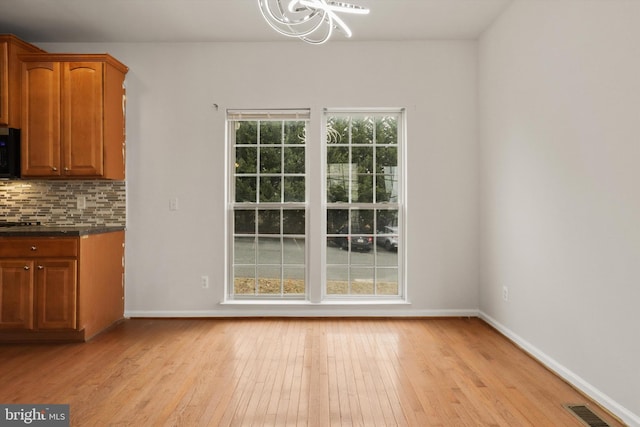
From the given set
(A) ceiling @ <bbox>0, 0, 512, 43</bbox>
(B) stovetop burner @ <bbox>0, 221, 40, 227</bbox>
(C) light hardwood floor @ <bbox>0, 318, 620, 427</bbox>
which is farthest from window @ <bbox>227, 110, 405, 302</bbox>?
Answer: (B) stovetop burner @ <bbox>0, 221, 40, 227</bbox>

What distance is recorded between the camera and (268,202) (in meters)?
4.41

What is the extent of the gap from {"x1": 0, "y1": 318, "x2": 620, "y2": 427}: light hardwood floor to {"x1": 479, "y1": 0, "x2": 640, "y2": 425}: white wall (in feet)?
0.91

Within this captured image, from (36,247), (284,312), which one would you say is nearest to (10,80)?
(36,247)

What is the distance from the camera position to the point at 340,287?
4.41 m

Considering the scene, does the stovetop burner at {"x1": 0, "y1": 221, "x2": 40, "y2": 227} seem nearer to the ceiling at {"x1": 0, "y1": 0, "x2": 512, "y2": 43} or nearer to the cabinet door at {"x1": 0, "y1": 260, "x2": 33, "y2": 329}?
the cabinet door at {"x1": 0, "y1": 260, "x2": 33, "y2": 329}

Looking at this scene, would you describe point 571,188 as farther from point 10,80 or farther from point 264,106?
point 10,80

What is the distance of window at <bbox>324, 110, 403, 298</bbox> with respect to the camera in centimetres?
441

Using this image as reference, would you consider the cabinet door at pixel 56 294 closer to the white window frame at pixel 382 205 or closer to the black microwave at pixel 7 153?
the black microwave at pixel 7 153

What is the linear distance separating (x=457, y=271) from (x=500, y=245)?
2.00 feet

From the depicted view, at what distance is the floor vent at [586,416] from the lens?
2.22 metres

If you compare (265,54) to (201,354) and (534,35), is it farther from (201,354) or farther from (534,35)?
(201,354)

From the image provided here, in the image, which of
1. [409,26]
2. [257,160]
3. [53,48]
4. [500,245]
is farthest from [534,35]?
[53,48]

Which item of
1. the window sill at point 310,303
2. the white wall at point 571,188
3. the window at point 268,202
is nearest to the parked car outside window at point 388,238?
the window sill at point 310,303

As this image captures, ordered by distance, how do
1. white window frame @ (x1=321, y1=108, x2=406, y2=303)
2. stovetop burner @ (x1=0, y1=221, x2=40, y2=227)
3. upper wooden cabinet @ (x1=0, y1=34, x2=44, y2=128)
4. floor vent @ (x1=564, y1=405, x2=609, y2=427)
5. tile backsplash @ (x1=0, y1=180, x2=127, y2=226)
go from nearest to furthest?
floor vent @ (x1=564, y1=405, x2=609, y2=427) < upper wooden cabinet @ (x1=0, y1=34, x2=44, y2=128) < stovetop burner @ (x1=0, y1=221, x2=40, y2=227) < tile backsplash @ (x1=0, y1=180, x2=127, y2=226) < white window frame @ (x1=321, y1=108, x2=406, y2=303)
